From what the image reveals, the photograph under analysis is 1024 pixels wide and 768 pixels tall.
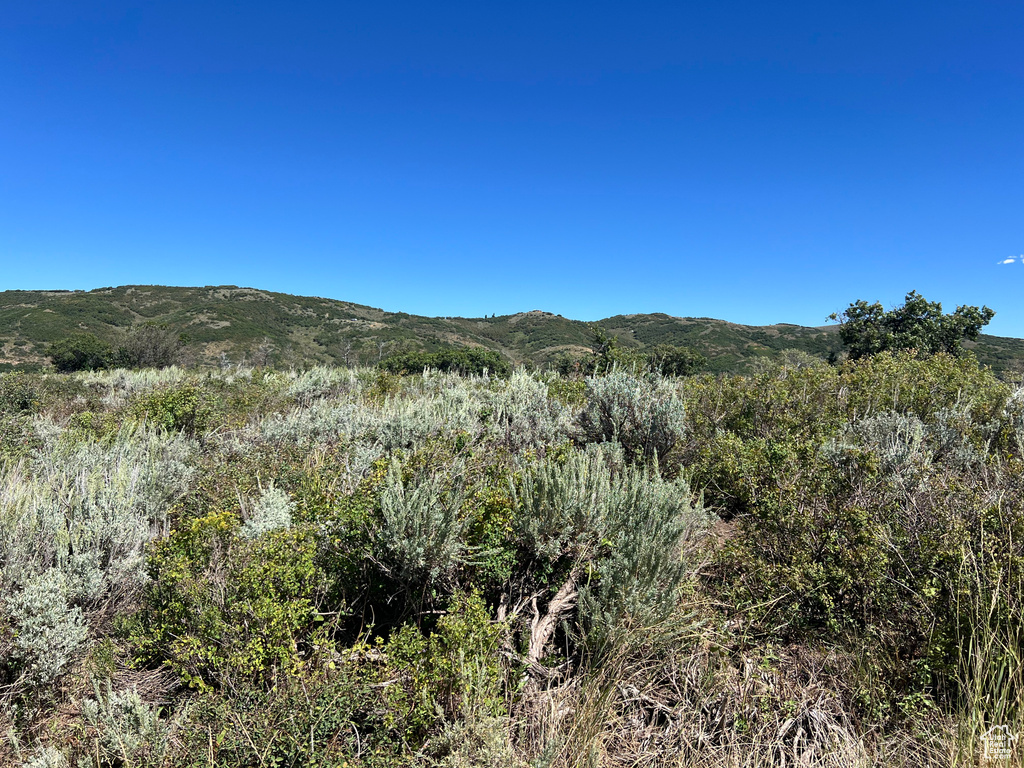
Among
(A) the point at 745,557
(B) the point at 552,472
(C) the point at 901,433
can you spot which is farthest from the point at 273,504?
(C) the point at 901,433

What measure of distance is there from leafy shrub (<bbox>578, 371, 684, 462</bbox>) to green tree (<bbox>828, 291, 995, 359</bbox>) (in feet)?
106

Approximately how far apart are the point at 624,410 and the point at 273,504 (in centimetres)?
378

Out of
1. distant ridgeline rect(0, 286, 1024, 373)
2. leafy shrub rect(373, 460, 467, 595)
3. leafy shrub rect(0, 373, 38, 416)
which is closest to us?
leafy shrub rect(373, 460, 467, 595)

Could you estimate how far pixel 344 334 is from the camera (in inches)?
2901

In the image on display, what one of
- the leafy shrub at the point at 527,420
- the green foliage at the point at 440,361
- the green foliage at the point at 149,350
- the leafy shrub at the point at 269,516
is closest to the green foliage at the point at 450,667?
the leafy shrub at the point at 269,516

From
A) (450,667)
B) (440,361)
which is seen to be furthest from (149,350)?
(450,667)

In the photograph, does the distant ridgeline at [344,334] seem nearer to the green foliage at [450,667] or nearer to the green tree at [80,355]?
the green tree at [80,355]

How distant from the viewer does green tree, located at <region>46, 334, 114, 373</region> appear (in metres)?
35.4

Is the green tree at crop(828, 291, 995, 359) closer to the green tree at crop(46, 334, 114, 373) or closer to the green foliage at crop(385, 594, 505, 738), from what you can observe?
the green foliage at crop(385, 594, 505, 738)

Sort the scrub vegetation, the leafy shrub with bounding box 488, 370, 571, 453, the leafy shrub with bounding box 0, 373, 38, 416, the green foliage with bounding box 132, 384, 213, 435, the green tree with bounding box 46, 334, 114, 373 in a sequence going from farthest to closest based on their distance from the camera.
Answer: the green tree with bounding box 46, 334, 114, 373 → the leafy shrub with bounding box 0, 373, 38, 416 → the green foliage with bounding box 132, 384, 213, 435 → the leafy shrub with bounding box 488, 370, 571, 453 → the scrub vegetation

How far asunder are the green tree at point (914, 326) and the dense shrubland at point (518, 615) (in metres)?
Answer: 34.0

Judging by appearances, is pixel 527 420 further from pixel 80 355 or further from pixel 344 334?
pixel 344 334

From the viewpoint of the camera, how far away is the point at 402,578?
9.02 feet

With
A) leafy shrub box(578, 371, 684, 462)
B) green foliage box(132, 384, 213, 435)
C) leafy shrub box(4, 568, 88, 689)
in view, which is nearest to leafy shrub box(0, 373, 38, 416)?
green foliage box(132, 384, 213, 435)
